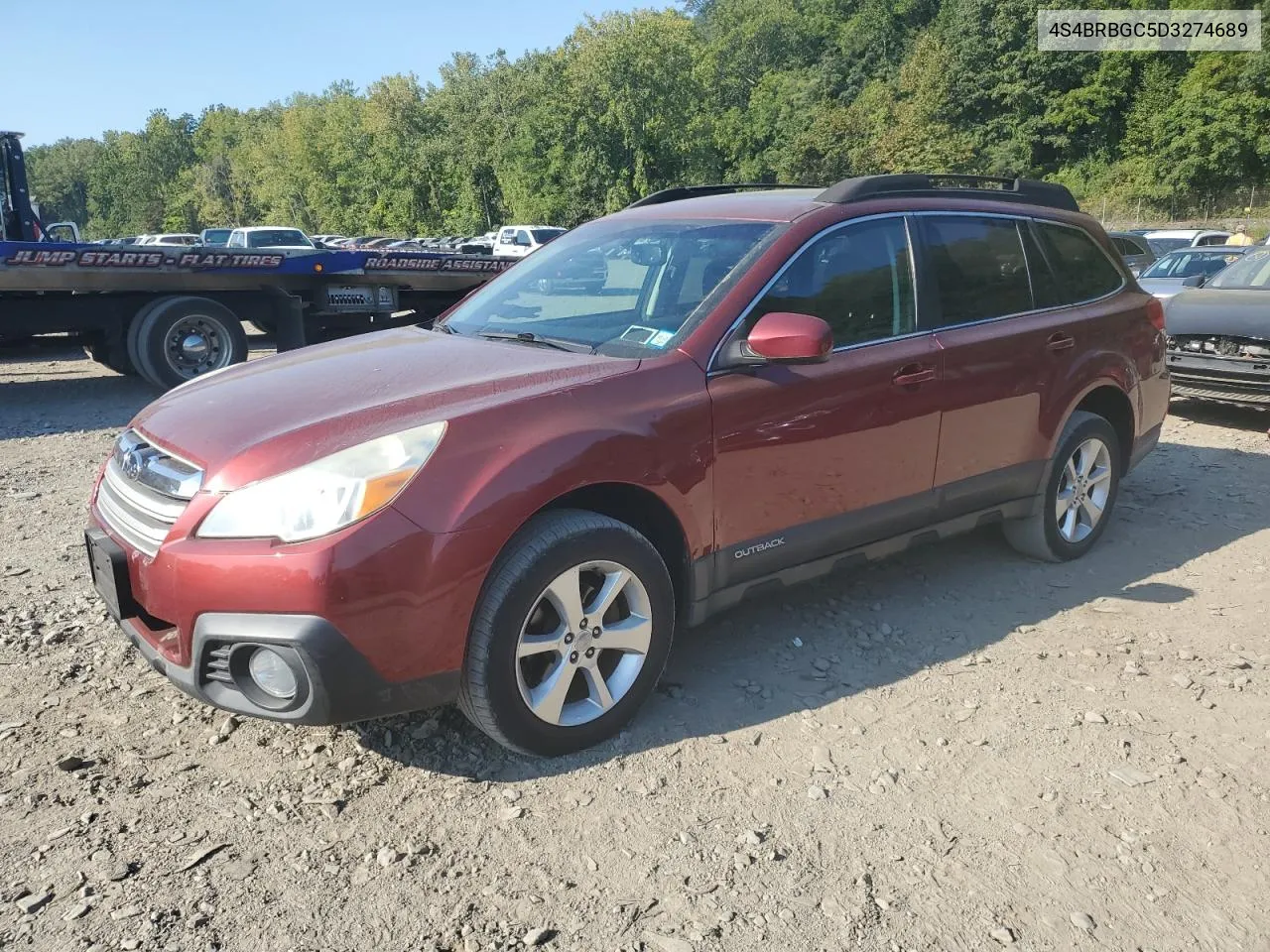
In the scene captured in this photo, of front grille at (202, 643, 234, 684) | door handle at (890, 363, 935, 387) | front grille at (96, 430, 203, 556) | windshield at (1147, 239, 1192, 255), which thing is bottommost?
windshield at (1147, 239, 1192, 255)

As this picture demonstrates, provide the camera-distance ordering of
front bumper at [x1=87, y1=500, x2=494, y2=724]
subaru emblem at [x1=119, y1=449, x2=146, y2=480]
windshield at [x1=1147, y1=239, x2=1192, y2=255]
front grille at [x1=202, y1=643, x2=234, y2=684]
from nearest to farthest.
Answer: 1. front bumper at [x1=87, y1=500, x2=494, y2=724]
2. front grille at [x1=202, y1=643, x2=234, y2=684]
3. subaru emblem at [x1=119, y1=449, x2=146, y2=480]
4. windshield at [x1=1147, y1=239, x2=1192, y2=255]

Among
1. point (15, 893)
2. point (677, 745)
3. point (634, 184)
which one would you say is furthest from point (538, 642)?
point (634, 184)

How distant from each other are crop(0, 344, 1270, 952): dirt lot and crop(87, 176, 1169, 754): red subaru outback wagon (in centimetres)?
33

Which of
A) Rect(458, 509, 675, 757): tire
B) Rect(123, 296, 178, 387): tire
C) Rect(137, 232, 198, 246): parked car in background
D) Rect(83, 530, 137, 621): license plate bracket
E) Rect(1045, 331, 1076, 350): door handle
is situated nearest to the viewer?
Rect(458, 509, 675, 757): tire

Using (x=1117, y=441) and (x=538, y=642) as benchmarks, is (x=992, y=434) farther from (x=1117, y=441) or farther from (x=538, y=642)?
(x=538, y=642)

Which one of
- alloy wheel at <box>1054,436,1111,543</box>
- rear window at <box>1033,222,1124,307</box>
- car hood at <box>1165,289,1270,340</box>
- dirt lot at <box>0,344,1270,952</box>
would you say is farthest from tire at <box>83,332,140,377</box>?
A: car hood at <box>1165,289,1270,340</box>

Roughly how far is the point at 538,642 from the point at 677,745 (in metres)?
0.61

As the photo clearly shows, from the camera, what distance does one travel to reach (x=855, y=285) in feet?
12.5

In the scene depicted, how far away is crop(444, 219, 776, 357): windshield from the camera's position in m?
3.52

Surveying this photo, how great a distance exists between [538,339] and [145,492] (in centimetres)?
142

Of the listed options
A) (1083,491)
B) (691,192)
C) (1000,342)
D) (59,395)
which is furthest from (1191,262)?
(59,395)

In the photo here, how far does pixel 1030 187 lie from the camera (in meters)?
4.81

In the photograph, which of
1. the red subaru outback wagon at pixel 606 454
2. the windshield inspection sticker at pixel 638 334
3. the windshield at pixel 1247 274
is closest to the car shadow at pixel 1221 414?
the windshield at pixel 1247 274

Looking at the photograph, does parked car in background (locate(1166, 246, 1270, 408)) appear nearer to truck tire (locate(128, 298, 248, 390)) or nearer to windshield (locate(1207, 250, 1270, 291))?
windshield (locate(1207, 250, 1270, 291))
